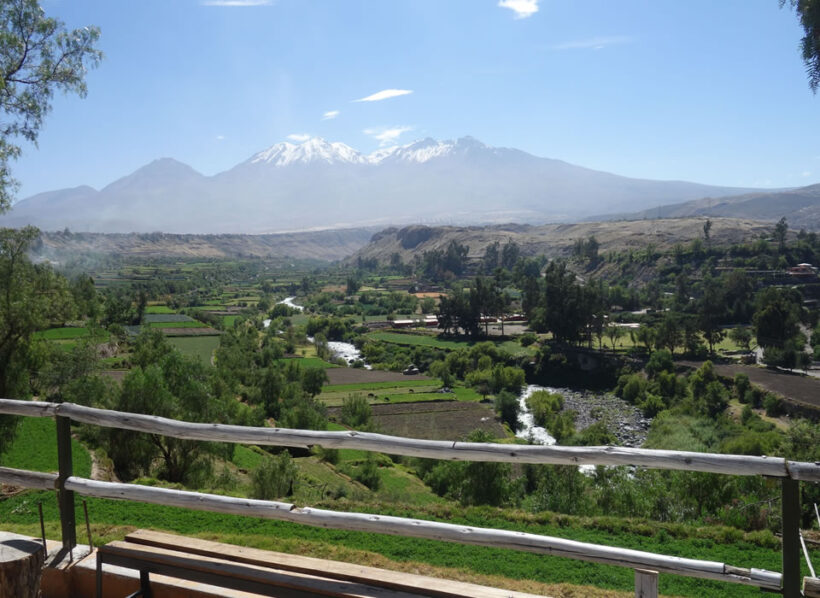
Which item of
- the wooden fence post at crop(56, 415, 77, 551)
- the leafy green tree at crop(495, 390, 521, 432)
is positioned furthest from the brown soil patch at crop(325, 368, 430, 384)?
the wooden fence post at crop(56, 415, 77, 551)

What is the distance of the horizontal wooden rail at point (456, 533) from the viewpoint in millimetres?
3350

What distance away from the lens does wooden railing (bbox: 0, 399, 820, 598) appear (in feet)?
10.9

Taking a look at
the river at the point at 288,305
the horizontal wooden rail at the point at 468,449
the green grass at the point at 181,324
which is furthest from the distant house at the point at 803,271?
the horizontal wooden rail at the point at 468,449

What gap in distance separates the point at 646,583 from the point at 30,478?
457 cm

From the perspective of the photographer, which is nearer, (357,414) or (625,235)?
(357,414)

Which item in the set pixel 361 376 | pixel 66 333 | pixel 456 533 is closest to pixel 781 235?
pixel 361 376

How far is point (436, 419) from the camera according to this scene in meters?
47.1

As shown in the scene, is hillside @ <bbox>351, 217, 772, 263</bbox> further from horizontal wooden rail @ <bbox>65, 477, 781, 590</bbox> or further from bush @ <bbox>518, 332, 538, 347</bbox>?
horizontal wooden rail @ <bbox>65, 477, 781, 590</bbox>

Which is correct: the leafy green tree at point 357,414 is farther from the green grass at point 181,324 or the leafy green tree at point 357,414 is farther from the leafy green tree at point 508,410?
the green grass at point 181,324

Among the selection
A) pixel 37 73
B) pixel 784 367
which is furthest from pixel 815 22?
pixel 784 367

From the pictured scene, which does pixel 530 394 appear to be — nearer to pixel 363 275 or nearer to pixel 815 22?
pixel 815 22

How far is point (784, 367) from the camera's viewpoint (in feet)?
190

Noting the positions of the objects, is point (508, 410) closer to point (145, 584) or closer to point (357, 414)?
point (357, 414)

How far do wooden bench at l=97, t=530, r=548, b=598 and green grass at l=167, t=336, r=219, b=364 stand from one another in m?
51.1
